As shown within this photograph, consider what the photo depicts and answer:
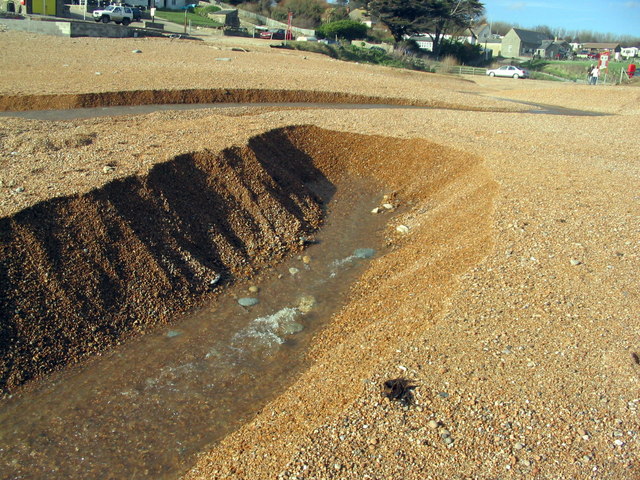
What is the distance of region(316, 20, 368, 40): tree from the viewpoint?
5309 centimetres

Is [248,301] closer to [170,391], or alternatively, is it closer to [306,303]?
[306,303]

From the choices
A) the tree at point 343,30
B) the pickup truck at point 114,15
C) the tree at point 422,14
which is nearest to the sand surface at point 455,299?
the pickup truck at point 114,15

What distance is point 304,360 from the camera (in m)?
6.93

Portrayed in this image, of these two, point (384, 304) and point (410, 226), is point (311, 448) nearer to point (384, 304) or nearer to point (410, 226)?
point (384, 304)

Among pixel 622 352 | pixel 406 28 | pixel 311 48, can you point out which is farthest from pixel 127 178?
pixel 406 28

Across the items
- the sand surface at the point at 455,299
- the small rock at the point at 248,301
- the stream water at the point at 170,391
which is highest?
the sand surface at the point at 455,299

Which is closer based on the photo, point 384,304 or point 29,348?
point 29,348

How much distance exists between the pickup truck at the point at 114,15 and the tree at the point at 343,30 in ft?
63.4

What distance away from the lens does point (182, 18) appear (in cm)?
5144

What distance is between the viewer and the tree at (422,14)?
5038 cm

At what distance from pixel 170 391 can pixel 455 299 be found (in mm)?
3414

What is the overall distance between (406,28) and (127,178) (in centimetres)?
4843

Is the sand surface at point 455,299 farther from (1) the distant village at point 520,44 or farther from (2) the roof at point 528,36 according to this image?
(2) the roof at point 528,36

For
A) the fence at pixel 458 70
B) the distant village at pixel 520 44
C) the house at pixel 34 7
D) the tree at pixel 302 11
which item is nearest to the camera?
the house at pixel 34 7
